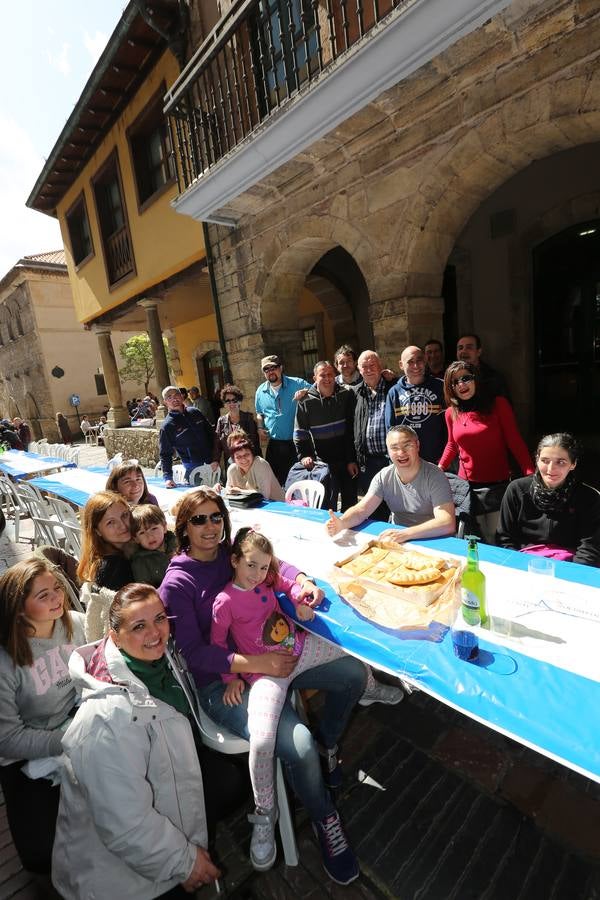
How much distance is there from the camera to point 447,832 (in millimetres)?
1608

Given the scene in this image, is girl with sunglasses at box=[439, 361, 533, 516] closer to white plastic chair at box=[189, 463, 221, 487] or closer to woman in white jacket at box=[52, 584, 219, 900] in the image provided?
woman in white jacket at box=[52, 584, 219, 900]

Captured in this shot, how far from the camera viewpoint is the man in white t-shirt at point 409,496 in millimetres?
2248

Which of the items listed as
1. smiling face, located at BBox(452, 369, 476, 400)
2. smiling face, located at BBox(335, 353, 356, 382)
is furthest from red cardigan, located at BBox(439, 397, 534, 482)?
smiling face, located at BBox(335, 353, 356, 382)

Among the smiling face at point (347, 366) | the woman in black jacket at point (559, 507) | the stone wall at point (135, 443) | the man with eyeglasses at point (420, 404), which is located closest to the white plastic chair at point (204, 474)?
the smiling face at point (347, 366)

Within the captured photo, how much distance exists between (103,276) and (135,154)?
3.02 metres

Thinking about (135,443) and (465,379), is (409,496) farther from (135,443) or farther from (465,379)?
(135,443)

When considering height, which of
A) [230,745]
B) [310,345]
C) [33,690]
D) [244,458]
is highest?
[310,345]

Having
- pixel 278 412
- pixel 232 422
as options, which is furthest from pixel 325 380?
pixel 232 422

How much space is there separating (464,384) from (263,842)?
2.71m

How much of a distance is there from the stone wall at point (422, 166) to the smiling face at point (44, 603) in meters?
3.60

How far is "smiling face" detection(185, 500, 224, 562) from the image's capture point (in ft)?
6.34

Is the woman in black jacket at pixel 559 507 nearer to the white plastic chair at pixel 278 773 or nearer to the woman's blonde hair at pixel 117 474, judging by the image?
the white plastic chair at pixel 278 773

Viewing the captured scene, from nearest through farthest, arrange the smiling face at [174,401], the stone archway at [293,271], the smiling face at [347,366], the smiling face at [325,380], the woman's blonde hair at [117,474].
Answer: the woman's blonde hair at [117,474], the smiling face at [325,380], the smiling face at [347,366], the stone archway at [293,271], the smiling face at [174,401]

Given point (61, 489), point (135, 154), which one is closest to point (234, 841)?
point (61, 489)
